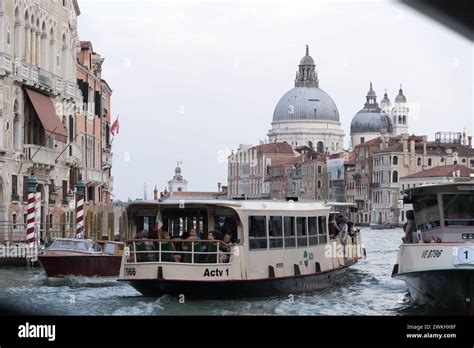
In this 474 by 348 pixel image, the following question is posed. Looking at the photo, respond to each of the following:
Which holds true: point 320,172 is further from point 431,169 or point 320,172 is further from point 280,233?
point 280,233

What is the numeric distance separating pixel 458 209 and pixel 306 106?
2671 inches

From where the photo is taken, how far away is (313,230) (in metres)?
10.1

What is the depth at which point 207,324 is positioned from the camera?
16.4ft

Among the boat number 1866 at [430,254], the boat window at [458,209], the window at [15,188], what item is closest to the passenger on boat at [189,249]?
the boat number 1866 at [430,254]

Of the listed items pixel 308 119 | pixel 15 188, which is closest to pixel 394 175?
pixel 15 188

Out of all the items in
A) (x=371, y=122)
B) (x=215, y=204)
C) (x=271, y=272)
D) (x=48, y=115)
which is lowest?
(x=271, y=272)

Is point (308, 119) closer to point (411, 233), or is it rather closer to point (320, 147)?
point (320, 147)

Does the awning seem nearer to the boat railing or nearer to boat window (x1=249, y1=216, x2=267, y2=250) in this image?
boat window (x1=249, y1=216, x2=267, y2=250)

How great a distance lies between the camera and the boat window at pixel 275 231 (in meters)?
9.10

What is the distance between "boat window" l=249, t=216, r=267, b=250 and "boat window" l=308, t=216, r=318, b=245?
1.02 m

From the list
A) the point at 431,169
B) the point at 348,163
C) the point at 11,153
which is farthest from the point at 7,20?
the point at 348,163

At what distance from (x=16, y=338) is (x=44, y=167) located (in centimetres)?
1082

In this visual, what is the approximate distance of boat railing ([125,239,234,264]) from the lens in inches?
335

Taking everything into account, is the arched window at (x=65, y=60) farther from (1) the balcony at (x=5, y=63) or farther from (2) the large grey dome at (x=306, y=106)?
(2) the large grey dome at (x=306, y=106)
